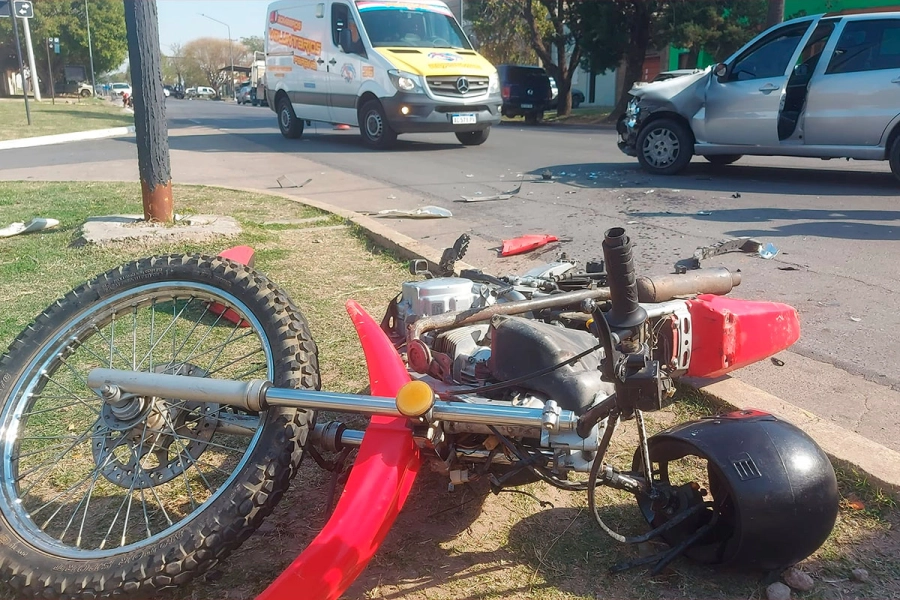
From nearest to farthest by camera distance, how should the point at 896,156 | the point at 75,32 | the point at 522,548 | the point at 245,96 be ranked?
the point at 522,548 → the point at 896,156 → the point at 245,96 → the point at 75,32

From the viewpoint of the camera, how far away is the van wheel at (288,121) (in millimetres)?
16391

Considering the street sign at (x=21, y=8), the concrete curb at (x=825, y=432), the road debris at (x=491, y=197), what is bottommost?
the concrete curb at (x=825, y=432)

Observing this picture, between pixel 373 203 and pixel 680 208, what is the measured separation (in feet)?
10.7

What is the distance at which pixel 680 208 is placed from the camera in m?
7.47

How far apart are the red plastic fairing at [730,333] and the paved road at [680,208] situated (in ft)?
1.12

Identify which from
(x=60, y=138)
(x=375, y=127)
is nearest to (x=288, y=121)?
(x=375, y=127)

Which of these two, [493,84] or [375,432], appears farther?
[493,84]

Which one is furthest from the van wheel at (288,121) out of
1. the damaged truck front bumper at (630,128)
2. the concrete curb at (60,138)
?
the damaged truck front bumper at (630,128)

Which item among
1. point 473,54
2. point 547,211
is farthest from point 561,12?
point 547,211

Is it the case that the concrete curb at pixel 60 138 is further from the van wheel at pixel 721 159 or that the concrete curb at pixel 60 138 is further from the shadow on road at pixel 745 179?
the van wheel at pixel 721 159

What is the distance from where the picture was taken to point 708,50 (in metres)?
25.1

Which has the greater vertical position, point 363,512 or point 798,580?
point 363,512

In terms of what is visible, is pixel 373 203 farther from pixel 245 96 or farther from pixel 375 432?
pixel 245 96

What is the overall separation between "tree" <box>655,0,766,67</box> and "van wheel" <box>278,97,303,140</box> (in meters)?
13.9
